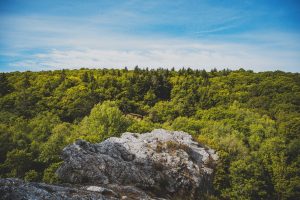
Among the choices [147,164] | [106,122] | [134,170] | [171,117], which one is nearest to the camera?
[134,170]

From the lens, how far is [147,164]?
93.6 feet

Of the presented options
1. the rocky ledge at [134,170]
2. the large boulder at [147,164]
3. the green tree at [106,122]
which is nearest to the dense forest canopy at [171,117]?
the green tree at [106,122]

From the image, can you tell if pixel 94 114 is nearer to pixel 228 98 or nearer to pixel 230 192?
pixel 230 192

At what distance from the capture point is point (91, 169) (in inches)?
929

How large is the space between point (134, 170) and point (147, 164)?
7.64ft

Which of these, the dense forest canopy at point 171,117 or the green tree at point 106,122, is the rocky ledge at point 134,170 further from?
the green tree at point 106,122

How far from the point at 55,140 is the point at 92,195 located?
3131 cm

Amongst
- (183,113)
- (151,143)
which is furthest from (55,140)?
(183,113)

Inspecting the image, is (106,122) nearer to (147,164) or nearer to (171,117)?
(147,164)

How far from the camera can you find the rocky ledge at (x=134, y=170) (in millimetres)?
19047

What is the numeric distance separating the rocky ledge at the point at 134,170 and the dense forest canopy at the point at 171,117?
26.8 feet

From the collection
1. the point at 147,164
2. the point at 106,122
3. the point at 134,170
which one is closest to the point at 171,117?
the point at 106,122

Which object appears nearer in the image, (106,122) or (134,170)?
(134,170)

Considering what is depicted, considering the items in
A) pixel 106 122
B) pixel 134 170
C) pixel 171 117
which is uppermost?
pixel 134 170
